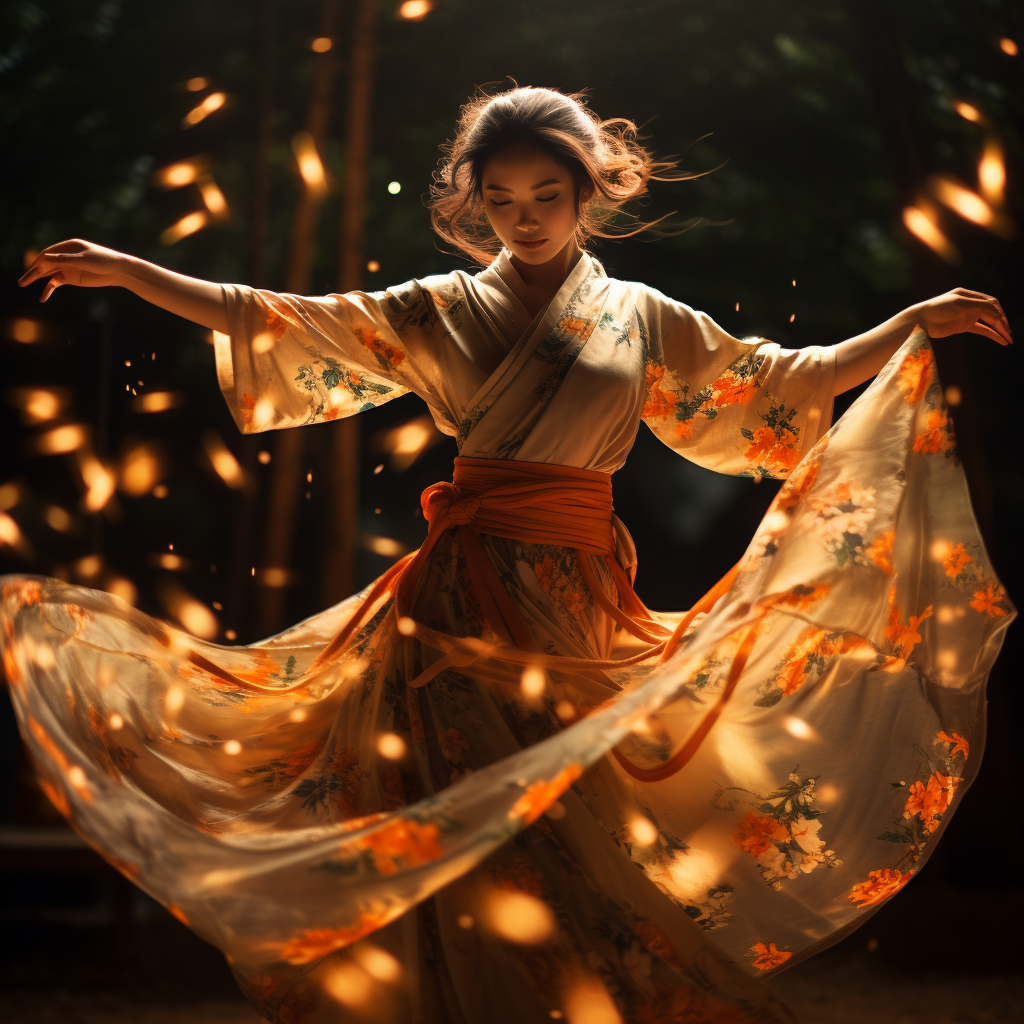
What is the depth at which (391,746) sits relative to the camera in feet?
3.46

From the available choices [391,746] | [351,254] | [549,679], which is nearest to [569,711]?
[549,679]

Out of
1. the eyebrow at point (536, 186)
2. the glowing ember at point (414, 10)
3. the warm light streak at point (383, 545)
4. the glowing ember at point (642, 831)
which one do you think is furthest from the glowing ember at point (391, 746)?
the glowing ember at point (414, 10)

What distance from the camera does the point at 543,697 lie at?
105cm

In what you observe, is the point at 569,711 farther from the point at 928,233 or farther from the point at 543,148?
the point at 928,233

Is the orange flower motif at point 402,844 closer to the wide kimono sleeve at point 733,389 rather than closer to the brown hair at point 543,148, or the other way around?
the wide kimono sleeve at point 733,389

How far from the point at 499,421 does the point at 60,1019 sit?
1095mm

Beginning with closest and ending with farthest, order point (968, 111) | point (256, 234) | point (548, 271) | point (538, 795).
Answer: point (538, 795), point (548, 271), point (968, 111), point (256, 234)

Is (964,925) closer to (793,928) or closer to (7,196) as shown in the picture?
(793,928)

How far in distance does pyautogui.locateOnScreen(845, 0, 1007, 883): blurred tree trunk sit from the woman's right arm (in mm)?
1262

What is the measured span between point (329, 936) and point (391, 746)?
257 millimetres

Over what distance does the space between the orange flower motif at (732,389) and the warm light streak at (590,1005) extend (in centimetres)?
65

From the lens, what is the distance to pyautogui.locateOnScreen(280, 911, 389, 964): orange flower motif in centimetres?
81

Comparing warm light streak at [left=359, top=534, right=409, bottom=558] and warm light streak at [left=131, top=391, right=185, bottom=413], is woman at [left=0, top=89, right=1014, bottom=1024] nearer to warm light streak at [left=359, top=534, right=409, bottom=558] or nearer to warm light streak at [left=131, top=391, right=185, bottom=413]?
warm light streak at [left=359, top=534, right=409, bottom=558]

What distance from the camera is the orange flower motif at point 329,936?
0.81 m
